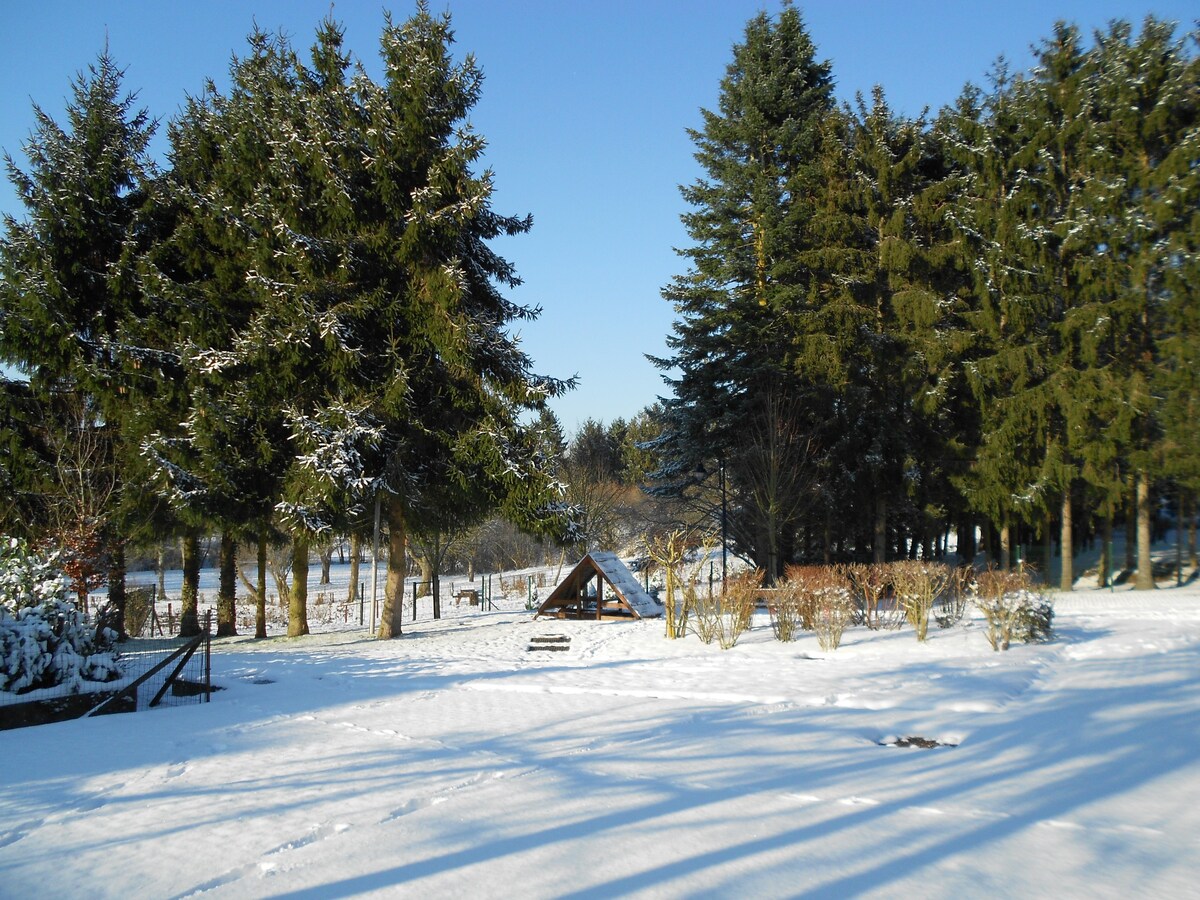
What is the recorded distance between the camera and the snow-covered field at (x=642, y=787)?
4422 millimetres

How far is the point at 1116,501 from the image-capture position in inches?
945

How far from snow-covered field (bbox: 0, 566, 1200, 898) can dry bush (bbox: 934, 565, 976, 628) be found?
122 inches

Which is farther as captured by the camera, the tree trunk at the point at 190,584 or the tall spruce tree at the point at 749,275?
the tall spruce tree at the point at 749,275

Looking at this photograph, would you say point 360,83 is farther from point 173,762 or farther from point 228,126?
point 173,762

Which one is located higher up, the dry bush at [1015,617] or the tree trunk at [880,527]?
the tree trunk at [880,527]

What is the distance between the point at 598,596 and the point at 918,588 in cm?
846

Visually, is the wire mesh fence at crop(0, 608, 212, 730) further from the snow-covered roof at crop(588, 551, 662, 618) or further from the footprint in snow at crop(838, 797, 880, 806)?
the snow-covered roof at crop(588, 551, 662, 618)

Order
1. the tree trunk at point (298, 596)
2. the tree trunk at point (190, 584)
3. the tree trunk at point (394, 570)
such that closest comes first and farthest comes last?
the tree trunk at point (394, 570) < the tree trunk at point (190, 584) < the tree trunk at point (298, 596)

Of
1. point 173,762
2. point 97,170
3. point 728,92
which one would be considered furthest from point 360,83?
point 728,92

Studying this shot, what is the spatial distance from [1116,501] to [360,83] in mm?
23126

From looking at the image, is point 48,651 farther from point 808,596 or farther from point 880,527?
point 880,527

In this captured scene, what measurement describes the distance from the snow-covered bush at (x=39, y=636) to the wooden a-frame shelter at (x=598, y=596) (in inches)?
456

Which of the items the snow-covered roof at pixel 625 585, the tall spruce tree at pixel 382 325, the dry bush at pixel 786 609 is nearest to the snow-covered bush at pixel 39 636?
the tall spruce tree at pixel 382 325

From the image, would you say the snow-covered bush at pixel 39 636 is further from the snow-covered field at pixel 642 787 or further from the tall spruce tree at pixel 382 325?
the tall spruce tree at pixel 382 325
